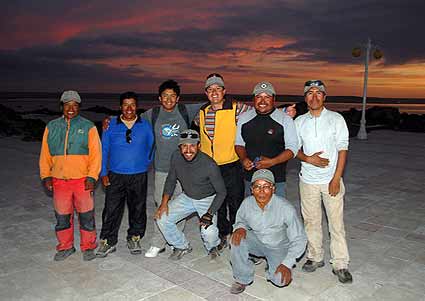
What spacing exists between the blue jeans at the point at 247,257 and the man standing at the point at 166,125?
52.1 inches

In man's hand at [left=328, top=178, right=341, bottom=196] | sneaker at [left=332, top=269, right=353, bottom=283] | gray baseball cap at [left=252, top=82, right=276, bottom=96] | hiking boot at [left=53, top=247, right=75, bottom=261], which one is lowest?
hiking boot at [left=53, top=247, right=75, bottom=261]

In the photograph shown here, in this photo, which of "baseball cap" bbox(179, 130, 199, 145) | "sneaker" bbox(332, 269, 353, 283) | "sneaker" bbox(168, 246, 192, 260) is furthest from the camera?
"sneaker" bbox(168, 246, 192, 260)

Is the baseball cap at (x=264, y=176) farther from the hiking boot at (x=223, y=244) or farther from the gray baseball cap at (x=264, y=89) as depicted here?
the hiking boot at (x=223, y=244)

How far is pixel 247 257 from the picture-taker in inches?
163

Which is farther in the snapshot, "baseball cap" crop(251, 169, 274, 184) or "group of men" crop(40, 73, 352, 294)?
"group of men" crop(40, 73, 352, 294)

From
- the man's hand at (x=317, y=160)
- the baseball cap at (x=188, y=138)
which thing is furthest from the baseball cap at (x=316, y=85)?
the baseball cap at (x=188, y=138)

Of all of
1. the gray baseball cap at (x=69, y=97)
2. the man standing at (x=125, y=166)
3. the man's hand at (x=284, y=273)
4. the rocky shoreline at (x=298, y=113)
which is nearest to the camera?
the man's hand at (x=284, y=273)

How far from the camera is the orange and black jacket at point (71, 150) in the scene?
4746 mm

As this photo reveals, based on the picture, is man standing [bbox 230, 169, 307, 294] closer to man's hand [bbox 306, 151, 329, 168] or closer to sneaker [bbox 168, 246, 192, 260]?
man's hand [bbox 306, 151, 329, 168]

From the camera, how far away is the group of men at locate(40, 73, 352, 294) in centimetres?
420

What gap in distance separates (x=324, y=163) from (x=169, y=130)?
1.87m

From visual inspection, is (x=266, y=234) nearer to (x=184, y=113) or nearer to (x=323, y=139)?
(x=323, y=139)

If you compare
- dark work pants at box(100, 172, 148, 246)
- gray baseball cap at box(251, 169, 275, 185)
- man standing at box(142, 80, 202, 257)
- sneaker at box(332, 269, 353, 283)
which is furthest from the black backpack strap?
sneaker at box(332, 269, 353, 283)

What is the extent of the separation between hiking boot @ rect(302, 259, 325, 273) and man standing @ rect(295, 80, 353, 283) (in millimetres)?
243
